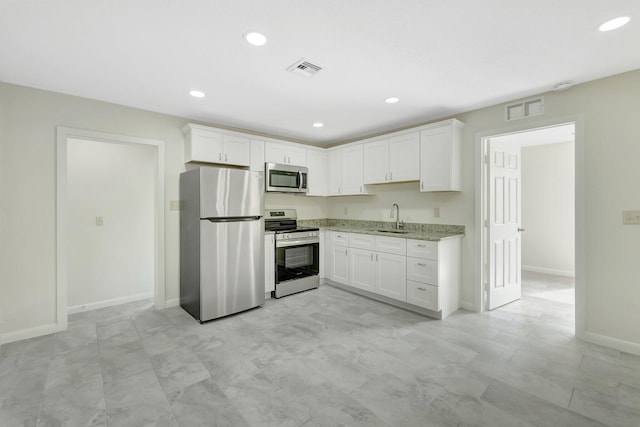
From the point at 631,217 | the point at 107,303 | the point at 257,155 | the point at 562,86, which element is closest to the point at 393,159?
the point at 562,86

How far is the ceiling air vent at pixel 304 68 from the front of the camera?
228 cm

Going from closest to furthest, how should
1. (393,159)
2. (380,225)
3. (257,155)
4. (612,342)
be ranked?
1. (612,342)
2. (393,159)
3. (257,155)
4. (380,225)

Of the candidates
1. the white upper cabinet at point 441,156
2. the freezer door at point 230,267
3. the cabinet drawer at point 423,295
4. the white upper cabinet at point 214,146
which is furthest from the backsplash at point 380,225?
the white upper cabinet at point 214,146

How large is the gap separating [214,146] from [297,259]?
1.98 m

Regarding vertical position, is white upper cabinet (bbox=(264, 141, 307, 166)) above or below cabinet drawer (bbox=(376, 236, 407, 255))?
above

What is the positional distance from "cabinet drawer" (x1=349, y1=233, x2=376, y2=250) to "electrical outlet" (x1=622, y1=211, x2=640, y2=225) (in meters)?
2.39

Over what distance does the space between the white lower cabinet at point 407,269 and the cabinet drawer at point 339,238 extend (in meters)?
0.02

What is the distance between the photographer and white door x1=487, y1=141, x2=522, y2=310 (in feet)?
11.2

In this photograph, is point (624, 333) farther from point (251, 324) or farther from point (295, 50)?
point (295, 50)

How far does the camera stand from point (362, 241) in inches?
156

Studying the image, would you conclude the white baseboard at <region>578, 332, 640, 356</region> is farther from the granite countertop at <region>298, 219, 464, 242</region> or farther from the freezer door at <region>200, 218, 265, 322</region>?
the freezer door at <region>200, 218, 265, 322</region>

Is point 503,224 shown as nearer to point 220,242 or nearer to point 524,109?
point 524,109

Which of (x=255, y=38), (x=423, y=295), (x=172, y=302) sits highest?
(x=255, y=38)

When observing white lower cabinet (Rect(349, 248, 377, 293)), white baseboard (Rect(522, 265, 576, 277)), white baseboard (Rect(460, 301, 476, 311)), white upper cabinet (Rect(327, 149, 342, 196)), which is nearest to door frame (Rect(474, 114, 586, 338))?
white baseboard (Rect(460, 301, 476, 311))
